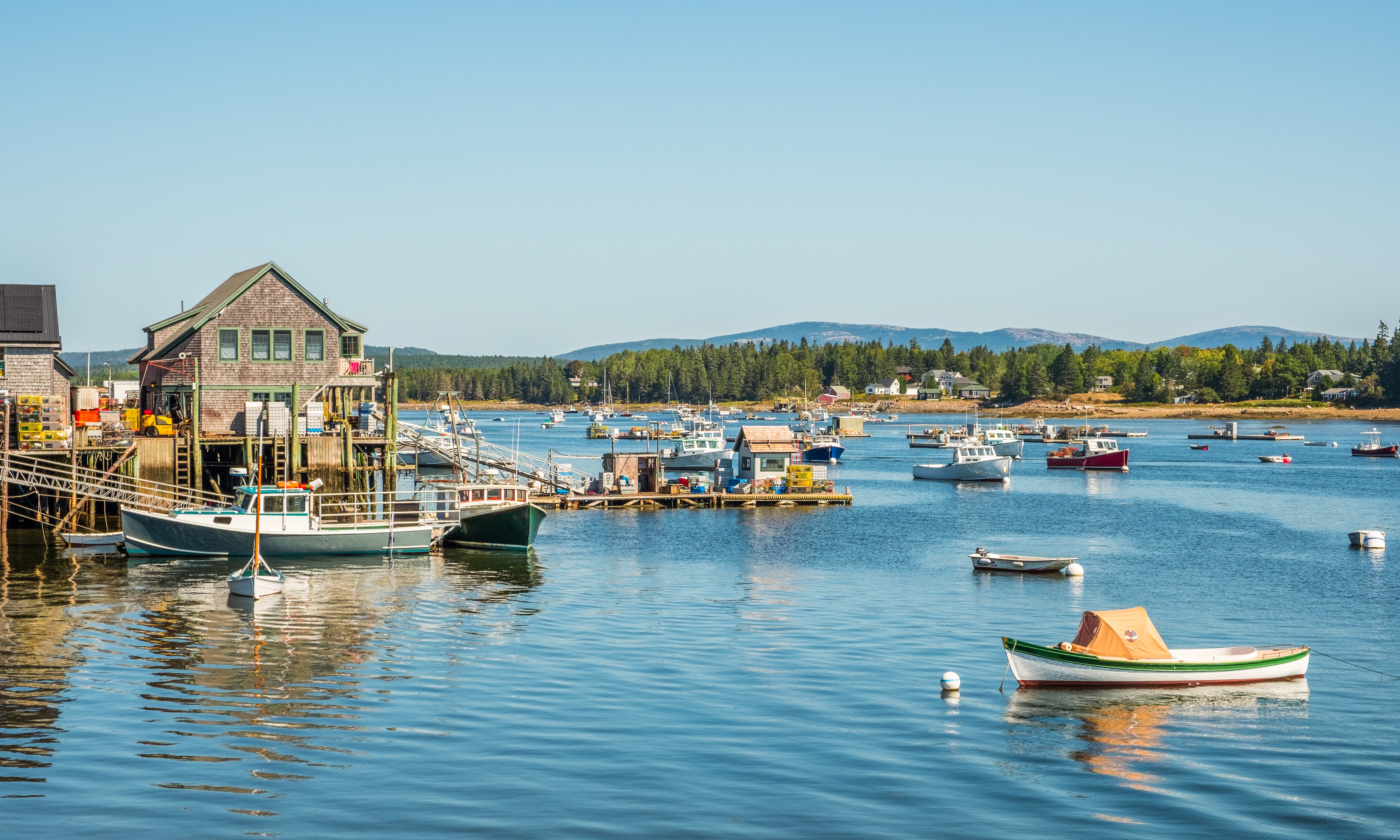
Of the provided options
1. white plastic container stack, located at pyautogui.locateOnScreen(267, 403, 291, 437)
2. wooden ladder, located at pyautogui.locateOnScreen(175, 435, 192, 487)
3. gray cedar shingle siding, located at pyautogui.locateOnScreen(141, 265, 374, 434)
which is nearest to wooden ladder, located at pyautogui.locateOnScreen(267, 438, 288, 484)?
white plastic container stack, located at pyautogui.locateOnScreen(267, 403, 291, 437)

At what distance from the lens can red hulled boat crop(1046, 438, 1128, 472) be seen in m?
130

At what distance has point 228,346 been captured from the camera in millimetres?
65500

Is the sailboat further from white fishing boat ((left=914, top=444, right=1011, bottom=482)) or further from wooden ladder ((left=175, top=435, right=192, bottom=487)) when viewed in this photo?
white fishing boat ((left=914, top=444, right=1011, bottom=482))

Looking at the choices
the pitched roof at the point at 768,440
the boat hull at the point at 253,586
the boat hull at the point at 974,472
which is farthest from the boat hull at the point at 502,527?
the boat hull at the point at 974,472

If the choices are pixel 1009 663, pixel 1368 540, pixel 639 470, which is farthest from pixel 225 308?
pixel 1368 540

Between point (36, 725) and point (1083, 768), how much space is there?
2307cm

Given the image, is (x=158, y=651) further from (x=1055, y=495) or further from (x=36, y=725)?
(x=1055, y=495)

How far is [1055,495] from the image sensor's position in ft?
333

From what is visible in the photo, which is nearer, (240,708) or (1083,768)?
(1083,768)

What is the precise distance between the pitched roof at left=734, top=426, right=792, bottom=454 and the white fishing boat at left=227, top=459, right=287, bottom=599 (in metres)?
46.7

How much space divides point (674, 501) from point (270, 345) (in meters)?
28.8

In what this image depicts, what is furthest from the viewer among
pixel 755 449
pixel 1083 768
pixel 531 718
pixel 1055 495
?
pixel 1055 495

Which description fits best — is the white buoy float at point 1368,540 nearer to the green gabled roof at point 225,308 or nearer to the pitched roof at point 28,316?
the green gabled roof at point 225,308

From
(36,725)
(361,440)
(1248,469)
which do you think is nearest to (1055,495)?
(1248,469)
